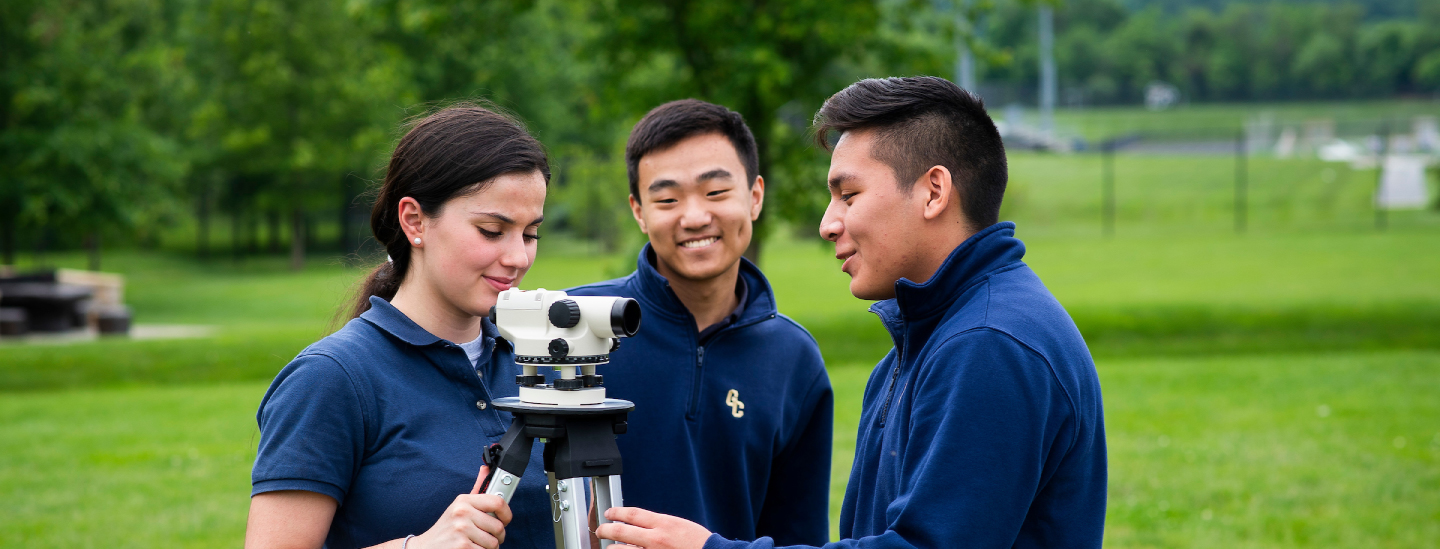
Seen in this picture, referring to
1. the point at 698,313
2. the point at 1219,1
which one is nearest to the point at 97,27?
the point at 698,313

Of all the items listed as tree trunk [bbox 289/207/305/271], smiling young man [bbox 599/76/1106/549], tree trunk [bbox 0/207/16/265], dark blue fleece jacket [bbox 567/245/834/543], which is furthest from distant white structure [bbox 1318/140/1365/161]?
smiling young man [bbox 599/76/1106/549]

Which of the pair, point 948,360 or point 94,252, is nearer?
point 948,360

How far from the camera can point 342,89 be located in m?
36.0

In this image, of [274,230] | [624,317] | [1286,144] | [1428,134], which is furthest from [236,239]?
[1428,134]

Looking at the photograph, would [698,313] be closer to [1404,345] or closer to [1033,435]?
[1033,435]

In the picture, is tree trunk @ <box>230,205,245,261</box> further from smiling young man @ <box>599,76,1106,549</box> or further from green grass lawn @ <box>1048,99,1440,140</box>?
green grass lawn @ <box>1048,99,1440,140</box>

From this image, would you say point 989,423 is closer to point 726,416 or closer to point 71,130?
point 726,416

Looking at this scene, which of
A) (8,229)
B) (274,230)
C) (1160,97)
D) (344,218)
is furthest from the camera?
(1160,97)

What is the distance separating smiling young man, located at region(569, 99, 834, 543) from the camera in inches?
134

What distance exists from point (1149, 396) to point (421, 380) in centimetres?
1114

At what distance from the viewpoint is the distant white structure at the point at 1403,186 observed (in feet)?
131

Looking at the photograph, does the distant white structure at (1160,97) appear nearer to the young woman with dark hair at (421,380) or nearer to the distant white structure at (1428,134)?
the distant white structure at (1428,134)

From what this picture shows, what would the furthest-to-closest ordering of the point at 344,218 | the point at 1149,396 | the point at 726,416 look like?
the point at 344,218
the point at 1149,396
the point at 726,416

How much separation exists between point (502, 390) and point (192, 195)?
45.3 meters
